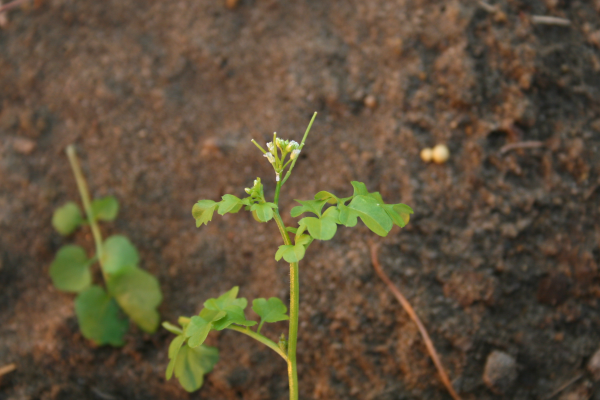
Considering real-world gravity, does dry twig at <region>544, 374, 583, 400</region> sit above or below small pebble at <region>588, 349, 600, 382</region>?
below

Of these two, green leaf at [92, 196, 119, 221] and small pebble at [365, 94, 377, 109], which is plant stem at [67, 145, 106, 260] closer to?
green leaf at [92, 196, 119, 221]

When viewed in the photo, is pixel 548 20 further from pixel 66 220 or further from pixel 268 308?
pixel 66 220

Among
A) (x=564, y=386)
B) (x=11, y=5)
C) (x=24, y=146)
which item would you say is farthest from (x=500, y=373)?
(x=11, y=5)

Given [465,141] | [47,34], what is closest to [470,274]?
[465,141]

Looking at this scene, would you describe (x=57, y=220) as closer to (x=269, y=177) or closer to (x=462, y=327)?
(x=269, y=177)

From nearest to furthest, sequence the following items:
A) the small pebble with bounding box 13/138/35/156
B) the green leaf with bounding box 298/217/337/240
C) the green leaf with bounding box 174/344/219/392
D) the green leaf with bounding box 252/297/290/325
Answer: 1. the green leaf with bounding box 298/217/337/240
2. the green leaf with bounding box 252/297/290/325
3. the green leaf with bounding box 174/344/219/392
4. the small pebble with bounding box 13/138/35/156

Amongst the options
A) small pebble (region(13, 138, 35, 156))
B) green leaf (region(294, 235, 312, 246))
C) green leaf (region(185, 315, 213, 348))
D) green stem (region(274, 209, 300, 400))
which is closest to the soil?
small pebble (region(13, 138, 35, 156))
